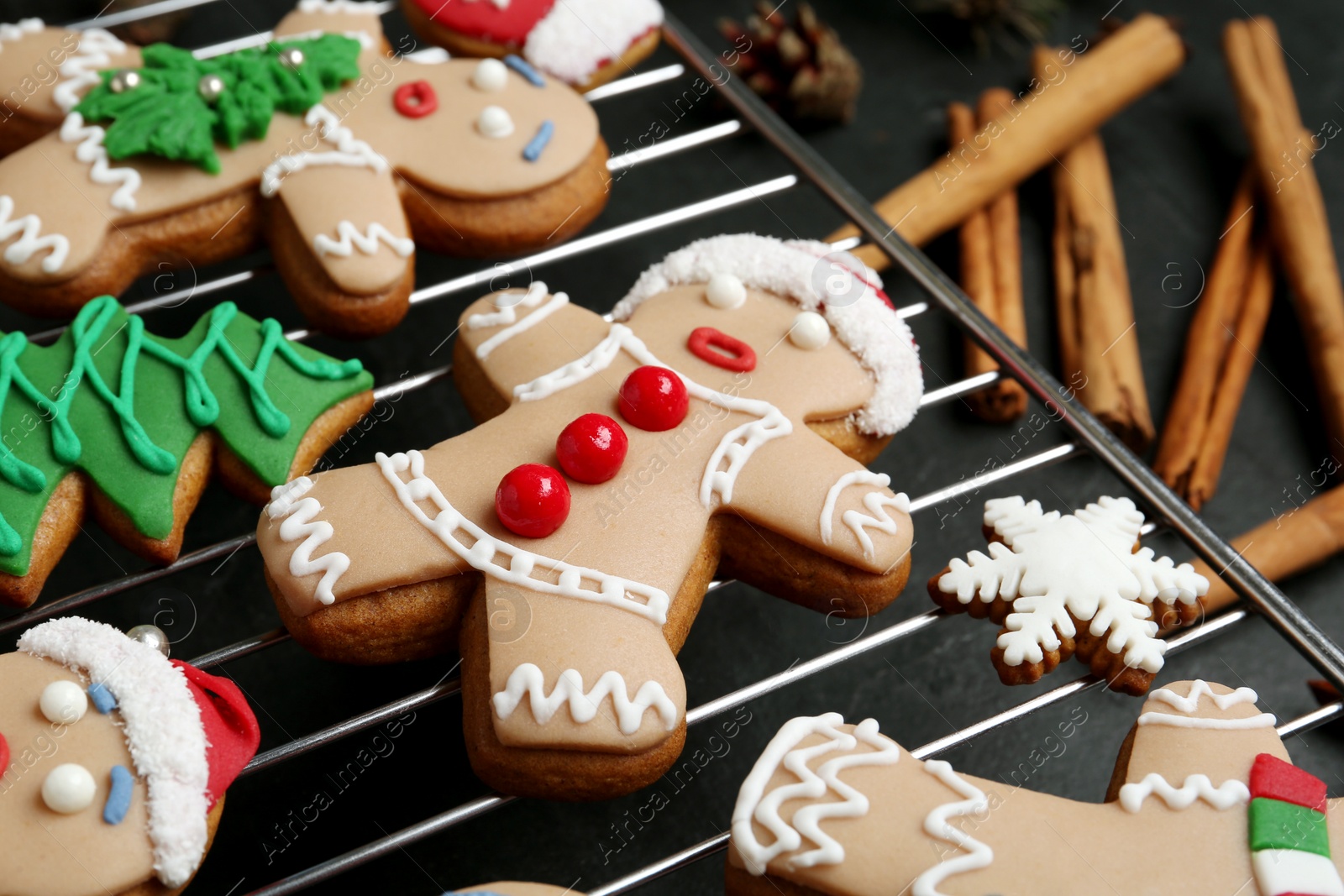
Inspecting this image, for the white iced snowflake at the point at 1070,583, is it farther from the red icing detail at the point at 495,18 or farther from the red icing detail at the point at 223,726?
the red icing detail at the point at 495,18

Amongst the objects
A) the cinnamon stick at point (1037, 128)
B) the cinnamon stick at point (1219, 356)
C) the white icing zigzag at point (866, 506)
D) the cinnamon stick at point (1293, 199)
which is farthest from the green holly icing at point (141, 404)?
the cinnamon stick at point (1293, 199)

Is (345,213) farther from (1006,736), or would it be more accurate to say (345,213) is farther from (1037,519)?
(1006,736)

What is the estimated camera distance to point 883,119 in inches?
81.2

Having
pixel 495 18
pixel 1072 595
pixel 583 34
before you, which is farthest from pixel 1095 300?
pixel 495 18

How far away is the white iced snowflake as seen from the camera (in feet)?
3.87

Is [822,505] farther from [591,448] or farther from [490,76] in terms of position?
[490,76]

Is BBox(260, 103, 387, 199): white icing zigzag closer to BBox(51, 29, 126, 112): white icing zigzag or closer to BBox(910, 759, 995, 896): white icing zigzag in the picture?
BBox(51, 29, 126, 112): white icing zigzag

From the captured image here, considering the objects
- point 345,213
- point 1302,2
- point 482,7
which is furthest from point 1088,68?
point 345,213

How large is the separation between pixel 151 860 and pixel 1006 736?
97 cm

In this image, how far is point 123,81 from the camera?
142cm

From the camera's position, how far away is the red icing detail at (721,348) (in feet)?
4.18

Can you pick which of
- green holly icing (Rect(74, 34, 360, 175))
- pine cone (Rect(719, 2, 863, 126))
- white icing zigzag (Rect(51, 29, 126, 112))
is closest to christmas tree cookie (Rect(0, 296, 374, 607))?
green holly icing (Rect(74, 34, 360, 175))

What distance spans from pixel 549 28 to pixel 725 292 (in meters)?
0.53

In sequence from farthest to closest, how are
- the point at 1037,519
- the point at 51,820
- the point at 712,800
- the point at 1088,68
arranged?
the point at 1088,68 → the point at 712,800 → the point at 1037,519 → the point at 51,820
